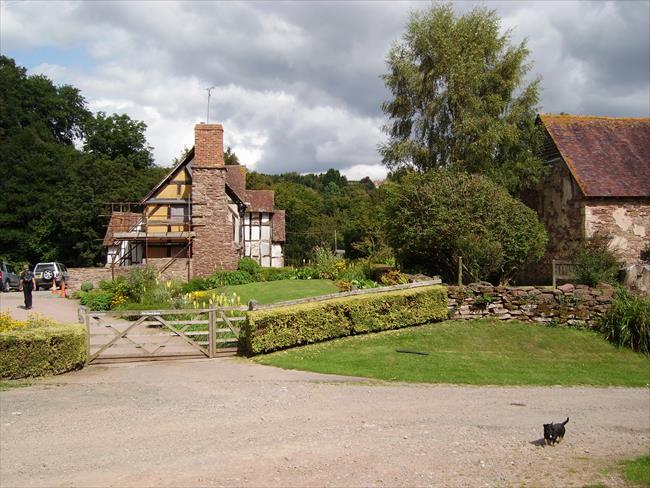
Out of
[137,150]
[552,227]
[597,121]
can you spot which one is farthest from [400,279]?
[137,150]

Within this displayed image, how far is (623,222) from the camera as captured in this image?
81.0 ft

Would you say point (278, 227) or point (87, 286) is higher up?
point (278, 227)

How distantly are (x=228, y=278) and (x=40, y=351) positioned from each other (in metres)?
16.0

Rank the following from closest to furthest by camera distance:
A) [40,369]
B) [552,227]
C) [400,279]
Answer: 1. [40,369]
2. [400,279]
3. [552,227]

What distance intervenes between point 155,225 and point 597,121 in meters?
24.0

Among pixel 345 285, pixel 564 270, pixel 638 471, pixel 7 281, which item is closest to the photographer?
pixel 638 471

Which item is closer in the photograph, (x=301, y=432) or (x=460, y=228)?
(x=301, y=432)

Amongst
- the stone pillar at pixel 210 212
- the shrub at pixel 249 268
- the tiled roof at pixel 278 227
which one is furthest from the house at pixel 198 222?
the tiled roof at pixel 278 227

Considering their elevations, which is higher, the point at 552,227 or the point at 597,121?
the point at 597,121

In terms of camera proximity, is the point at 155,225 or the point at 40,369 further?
the point at 155,225

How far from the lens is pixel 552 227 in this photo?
2689 cm

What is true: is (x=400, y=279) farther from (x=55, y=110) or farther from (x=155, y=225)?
(x=55, y=110)

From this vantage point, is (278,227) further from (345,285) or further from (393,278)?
(393,278)

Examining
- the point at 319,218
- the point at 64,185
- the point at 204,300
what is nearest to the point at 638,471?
the point at 204,300
